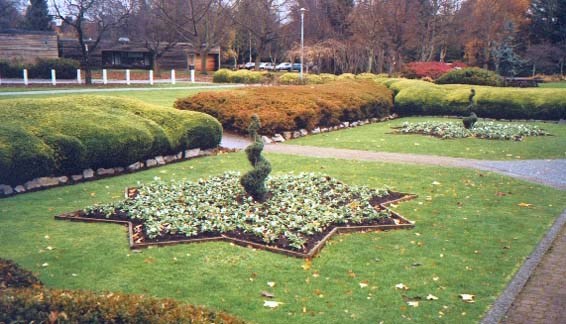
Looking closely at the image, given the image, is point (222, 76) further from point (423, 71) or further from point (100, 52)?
point (423, 71)

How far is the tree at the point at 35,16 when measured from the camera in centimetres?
5222

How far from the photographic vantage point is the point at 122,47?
47562 millimetres

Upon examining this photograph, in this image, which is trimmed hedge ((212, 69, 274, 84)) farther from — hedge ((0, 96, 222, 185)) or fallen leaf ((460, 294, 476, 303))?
fallen leaf ((460, 294, 476, 303))

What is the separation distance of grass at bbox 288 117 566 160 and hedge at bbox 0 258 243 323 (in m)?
11.9

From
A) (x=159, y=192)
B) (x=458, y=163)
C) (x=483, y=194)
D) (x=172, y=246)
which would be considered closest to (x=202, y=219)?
(x=172, y=246)

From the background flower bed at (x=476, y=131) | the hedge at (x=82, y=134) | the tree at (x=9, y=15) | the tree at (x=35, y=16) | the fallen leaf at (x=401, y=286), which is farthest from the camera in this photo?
the tree at (x=35, y=16)

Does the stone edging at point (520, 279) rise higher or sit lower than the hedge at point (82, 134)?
lower

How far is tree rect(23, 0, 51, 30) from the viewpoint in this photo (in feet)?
171

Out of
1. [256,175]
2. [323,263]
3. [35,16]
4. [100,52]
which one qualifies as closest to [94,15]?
[100,52]


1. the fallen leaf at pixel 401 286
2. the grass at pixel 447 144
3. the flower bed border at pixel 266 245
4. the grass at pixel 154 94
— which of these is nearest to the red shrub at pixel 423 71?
the grass at pixel 154 94

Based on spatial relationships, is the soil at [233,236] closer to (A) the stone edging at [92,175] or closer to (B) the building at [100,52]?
(A) the stone edging at [92,175]

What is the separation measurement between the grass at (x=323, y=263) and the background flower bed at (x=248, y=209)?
402mm

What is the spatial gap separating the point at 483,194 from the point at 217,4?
43976mm

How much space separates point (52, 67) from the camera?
35.5 meters
